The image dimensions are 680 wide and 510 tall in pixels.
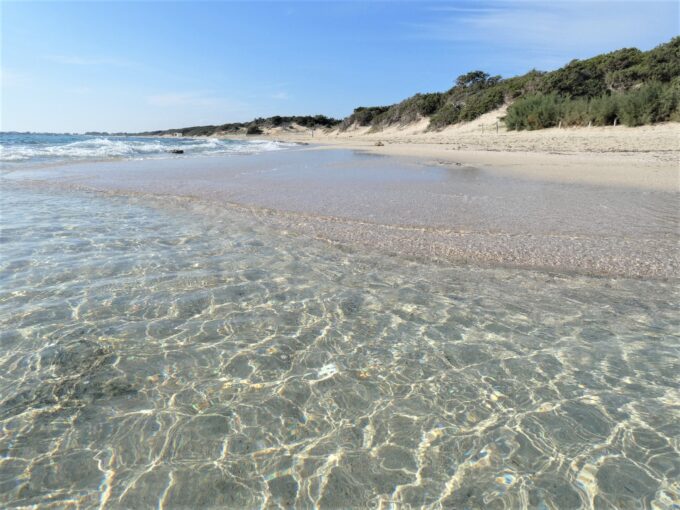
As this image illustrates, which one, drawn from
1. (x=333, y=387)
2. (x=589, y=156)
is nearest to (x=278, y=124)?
(x=589, y=156)

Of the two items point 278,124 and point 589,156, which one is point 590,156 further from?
point 278,124

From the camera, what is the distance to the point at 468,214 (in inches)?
302

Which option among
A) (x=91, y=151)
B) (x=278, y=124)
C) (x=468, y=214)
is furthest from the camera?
(x=278, y=124)

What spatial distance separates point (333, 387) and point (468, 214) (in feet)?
18.8

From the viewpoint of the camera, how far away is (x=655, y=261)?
513 centimetres

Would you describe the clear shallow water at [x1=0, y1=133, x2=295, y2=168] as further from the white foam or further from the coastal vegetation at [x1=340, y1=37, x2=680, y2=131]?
the coastal vegetation at [x1=340, y1=37, x2=680, y2=131]

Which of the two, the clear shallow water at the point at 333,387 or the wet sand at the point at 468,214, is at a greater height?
the clear shallow water at the point at 333,387

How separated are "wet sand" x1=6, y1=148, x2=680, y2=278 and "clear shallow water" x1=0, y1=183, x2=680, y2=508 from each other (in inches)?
33.1

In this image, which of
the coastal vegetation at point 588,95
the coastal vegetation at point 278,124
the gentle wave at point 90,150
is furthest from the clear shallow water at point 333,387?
the coastal vegetation at point 278,124

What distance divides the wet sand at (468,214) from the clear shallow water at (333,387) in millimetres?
840

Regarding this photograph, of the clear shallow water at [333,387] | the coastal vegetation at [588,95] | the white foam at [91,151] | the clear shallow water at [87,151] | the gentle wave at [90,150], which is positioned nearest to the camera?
the clear shallow water at [333,387]

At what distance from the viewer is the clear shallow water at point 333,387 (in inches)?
80.7

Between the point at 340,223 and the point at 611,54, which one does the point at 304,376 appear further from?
the point at 611,54

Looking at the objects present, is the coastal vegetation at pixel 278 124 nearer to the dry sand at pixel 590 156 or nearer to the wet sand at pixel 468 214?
the dry sand at pixel 590 156
